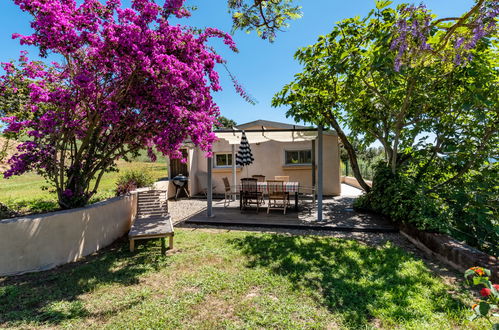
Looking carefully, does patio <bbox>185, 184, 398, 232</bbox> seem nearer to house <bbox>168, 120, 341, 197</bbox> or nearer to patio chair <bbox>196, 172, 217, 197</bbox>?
house <bbox>168, 120, 341, 197</bbox>

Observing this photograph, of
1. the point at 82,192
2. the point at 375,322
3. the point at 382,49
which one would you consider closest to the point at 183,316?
the point at 375,322

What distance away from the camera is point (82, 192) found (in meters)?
5.56

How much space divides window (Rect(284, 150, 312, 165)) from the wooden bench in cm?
749

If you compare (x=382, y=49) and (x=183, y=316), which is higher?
(x=382, y=49)

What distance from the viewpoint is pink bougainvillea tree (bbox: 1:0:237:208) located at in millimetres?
4367

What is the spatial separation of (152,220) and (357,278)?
16.2 feet

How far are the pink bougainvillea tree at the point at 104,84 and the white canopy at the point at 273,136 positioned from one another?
143 inches

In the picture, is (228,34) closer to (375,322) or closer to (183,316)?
(183,316)

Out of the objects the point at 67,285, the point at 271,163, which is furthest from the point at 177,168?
the point at 67,285

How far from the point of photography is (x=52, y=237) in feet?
14.6

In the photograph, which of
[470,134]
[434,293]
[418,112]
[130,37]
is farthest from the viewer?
[418,112]

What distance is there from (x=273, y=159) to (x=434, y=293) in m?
9.71

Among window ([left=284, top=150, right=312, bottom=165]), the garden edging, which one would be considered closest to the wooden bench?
the garden edging

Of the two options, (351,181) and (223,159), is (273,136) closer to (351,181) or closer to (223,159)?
(223,159)
